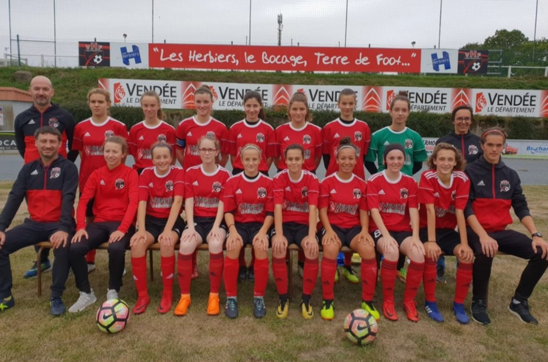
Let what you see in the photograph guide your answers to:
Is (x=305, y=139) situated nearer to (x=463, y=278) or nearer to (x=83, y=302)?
(x=463, y=278)

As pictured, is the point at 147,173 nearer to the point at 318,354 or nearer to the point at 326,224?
the point at 326,224

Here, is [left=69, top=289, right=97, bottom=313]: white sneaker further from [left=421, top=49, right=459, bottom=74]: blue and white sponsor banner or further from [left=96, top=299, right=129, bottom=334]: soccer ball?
[left=421, top=49, right=459, bottom=74]: blue and white sponsor banner

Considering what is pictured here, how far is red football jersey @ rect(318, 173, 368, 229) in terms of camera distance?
12.1ft

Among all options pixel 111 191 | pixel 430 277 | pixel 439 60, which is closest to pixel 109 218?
pixel 111 191

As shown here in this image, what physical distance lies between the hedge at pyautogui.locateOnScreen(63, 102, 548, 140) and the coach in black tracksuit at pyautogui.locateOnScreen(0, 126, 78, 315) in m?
14.1

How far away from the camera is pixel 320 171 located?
12.4 metres

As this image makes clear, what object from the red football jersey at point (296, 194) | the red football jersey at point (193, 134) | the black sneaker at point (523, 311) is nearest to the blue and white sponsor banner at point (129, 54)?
the red football jersey at point (193, 134)

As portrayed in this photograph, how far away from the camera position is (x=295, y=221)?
3.75 m

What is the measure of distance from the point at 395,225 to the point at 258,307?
144 centimetres

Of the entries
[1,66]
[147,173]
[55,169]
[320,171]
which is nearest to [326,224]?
[147,173]

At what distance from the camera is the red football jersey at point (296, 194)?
11.9 feet

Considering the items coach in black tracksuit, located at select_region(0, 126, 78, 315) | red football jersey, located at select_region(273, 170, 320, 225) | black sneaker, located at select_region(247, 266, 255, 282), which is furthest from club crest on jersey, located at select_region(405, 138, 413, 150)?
coach in black tracksuit, located at select_region(0, 126, 78, 315)

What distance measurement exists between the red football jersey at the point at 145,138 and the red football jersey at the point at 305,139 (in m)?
1.20

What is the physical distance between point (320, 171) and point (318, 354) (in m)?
9.78
